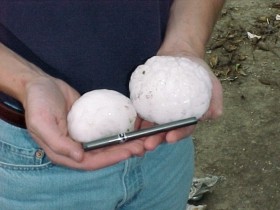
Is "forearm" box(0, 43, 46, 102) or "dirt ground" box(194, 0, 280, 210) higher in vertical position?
"forearm" box(0, 43, 46, 102)

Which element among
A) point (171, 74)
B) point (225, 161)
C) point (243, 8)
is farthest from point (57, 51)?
point (243, 8)

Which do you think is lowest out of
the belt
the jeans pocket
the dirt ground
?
the dirt ground

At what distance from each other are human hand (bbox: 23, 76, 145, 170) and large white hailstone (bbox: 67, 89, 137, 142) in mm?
36

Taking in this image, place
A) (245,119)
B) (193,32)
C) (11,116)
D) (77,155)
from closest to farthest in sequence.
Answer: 1. (77,155)
2. (11,116)
3. (193,32)
4. (245,119)

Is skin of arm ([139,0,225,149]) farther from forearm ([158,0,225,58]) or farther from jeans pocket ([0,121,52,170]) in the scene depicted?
jeans pocket ([0,121,52,170])

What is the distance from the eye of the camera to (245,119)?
224 cm

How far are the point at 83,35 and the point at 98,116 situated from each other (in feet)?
0.46

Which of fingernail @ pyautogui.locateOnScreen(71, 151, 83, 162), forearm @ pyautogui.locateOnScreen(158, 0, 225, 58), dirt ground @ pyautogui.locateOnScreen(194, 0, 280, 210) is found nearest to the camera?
fingernail @ pyautogui.locateOnScreen(71, 151, 83, 162)

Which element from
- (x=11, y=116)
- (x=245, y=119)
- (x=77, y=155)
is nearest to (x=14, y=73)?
(x=11, y=116)

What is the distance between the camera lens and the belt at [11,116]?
90 cm

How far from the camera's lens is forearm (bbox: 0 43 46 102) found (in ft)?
2.86

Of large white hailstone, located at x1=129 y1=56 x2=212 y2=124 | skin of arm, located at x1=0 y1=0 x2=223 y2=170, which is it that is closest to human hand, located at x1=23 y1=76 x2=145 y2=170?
skin of arm, located at x1=0 y1=0 x2=223 y2=170

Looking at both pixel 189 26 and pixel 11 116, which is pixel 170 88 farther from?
pixel 11 116

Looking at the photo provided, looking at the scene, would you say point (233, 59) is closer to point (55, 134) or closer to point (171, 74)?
point (171, 74)
